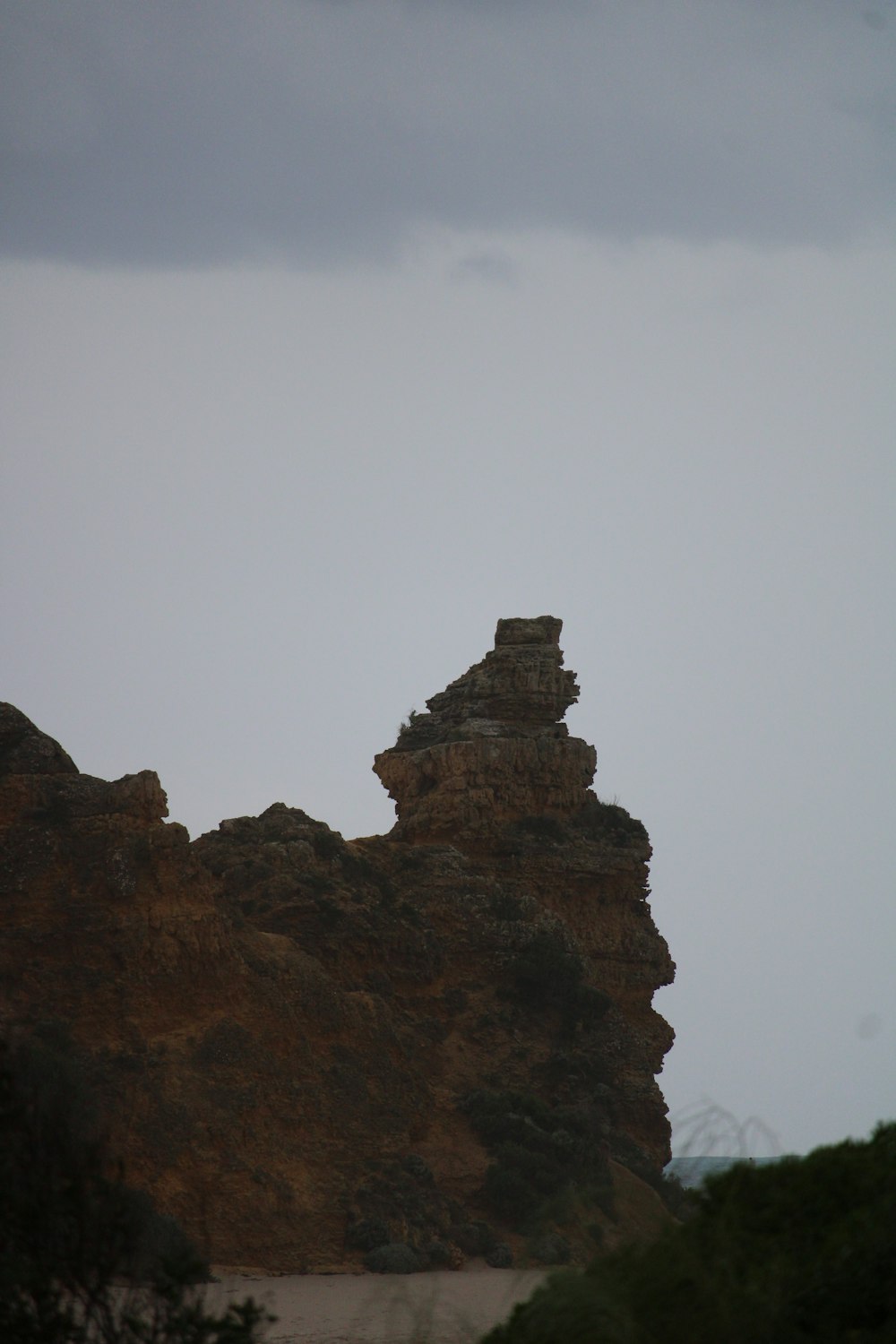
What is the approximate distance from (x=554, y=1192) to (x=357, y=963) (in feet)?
22.8

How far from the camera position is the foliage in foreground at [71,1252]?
37.9ft

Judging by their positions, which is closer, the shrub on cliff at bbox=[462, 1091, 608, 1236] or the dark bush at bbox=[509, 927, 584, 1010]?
the shrub on cliff at bbox=[462, 1091, 608, 1236]

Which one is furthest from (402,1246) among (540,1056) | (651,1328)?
(651,1328)

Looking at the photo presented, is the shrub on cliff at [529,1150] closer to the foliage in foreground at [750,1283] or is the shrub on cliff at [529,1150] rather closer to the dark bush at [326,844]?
the dark bush at [326,844]

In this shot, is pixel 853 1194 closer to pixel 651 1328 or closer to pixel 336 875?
pixel 651 1328

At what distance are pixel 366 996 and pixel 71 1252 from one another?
21810 mm

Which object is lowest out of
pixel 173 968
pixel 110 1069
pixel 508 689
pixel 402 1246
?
pixel 402 1246

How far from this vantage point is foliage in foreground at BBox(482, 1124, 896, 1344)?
1078 centimetres

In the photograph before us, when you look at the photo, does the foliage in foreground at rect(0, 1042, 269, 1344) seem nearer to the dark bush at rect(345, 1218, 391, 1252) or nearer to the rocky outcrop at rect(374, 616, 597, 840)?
the dark bush at rect(345, 1218, 391, 1252)

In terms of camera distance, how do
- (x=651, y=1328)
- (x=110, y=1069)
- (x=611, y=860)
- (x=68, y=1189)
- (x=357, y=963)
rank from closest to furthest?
(x=651, y=1328)
(x=68, y=1189)
(x=110, y=1069)
(x=357, y=963)
(x=611, y=860)

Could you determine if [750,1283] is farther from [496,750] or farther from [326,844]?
[496,750]

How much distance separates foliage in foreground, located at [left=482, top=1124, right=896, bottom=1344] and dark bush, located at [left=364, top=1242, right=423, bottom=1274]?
14.4 metres

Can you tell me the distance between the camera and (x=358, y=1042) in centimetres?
3244

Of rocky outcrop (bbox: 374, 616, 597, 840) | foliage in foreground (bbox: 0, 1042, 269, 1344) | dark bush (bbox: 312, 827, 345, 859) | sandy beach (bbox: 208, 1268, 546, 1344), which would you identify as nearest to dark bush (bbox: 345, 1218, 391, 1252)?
sandy beach (bbox: 208, 1268, 546, 1344)
